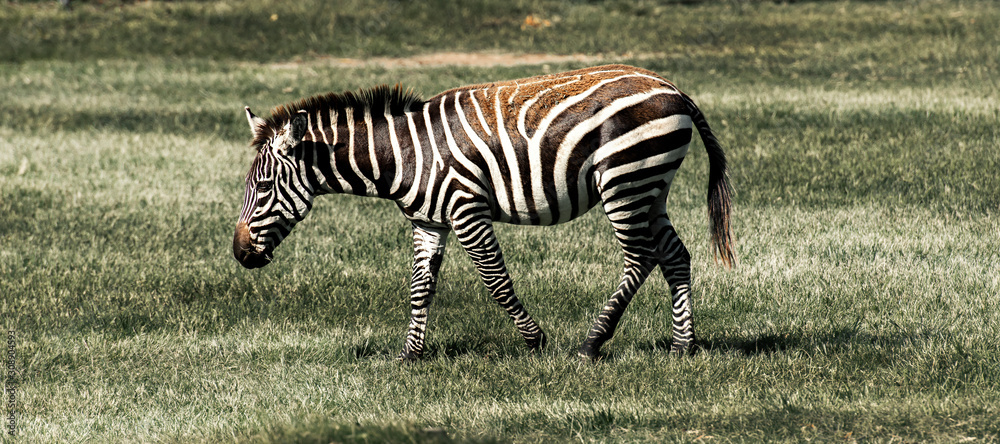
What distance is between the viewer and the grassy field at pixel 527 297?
5168mm

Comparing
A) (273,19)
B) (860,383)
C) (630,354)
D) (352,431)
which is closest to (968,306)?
(860,383)

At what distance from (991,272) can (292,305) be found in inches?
231

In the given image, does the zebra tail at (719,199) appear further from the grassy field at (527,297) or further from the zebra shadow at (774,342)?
the grassy field at (527,297)

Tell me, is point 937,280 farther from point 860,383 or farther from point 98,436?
point 98,436

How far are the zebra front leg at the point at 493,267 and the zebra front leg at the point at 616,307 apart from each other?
1.18ft

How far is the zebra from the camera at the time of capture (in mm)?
5578

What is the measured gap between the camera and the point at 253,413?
5418 millimetres

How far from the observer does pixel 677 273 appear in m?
6.07

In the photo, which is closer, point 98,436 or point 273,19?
point 98,436

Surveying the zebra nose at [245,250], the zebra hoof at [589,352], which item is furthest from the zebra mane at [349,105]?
the zebra hoof at [589,352]

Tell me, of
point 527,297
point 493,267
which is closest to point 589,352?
point 493,267

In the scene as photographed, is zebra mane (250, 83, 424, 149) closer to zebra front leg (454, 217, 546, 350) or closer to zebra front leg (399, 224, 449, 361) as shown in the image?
zebra front leg (399, 224, 449, 361)

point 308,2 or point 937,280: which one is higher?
point 308,2

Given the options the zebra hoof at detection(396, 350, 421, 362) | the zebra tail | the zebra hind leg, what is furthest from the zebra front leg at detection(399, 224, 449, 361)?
the zebra tail
